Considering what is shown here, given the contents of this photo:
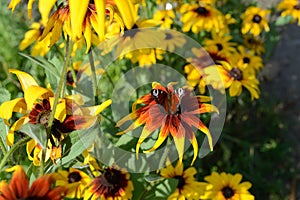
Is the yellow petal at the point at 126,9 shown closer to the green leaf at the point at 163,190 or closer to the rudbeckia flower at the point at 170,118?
the rudbeckia flower at the point at 170,118

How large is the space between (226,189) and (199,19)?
664 mm

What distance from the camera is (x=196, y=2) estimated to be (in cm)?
204

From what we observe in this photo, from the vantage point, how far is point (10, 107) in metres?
1.03

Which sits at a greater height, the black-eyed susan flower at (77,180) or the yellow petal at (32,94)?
the yellow petal at (32,94)

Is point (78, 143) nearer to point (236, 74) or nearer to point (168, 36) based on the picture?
point (236, 74)

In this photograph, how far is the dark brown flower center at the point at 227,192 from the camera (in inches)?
57.3

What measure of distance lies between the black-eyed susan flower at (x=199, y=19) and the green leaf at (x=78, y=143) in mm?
881

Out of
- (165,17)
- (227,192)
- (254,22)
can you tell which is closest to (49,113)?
(227,192)

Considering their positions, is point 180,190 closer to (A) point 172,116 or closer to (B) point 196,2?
(A) point 172,116

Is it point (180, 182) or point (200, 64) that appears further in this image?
point (200, 64)

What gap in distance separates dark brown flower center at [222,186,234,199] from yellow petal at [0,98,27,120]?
640 mm

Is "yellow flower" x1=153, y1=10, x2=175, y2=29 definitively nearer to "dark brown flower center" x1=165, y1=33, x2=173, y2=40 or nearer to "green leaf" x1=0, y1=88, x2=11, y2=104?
"dark brown flower center" x1=165, y1=33, x2=173, y2=40

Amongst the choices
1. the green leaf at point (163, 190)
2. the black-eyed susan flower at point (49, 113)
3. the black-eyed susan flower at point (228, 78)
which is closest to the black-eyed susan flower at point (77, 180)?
the green leaf at point (163, 190)

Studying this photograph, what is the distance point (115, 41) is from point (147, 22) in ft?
0.52
